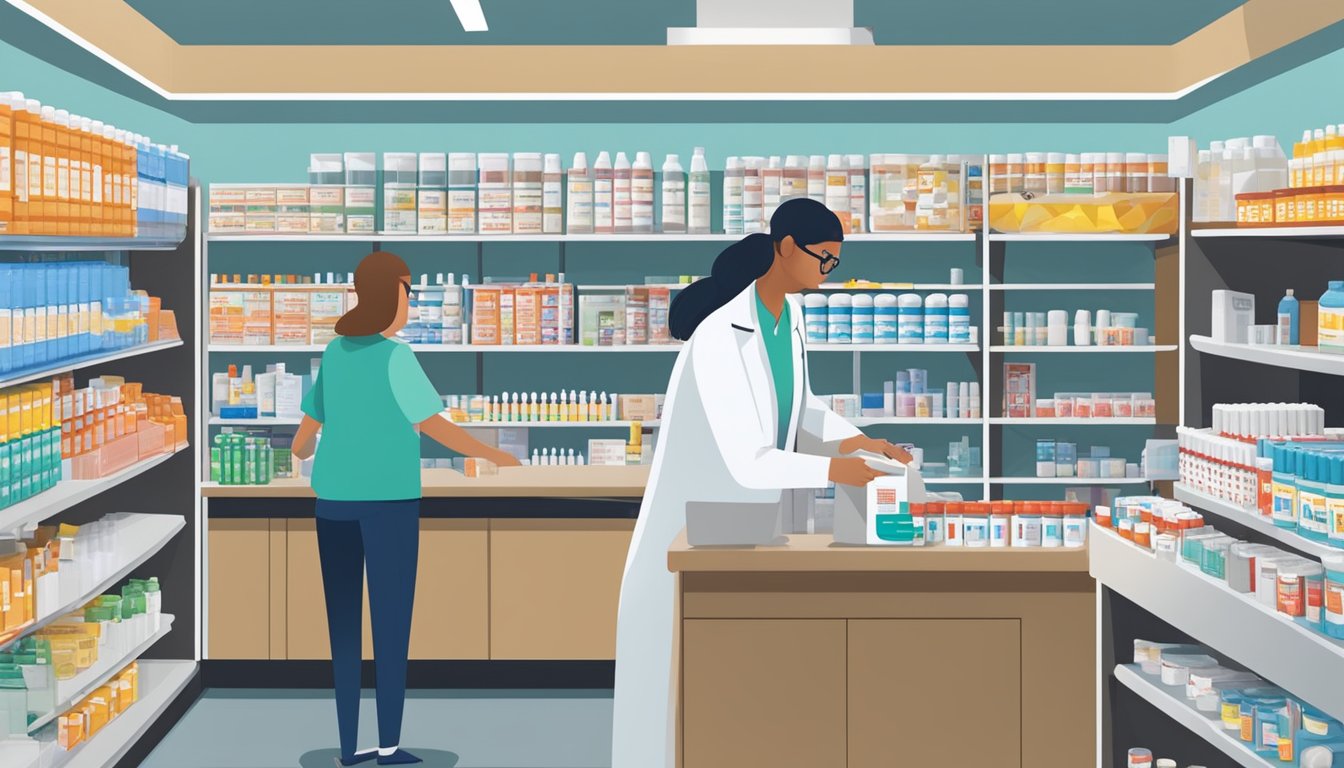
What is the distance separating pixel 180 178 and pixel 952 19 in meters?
3.57

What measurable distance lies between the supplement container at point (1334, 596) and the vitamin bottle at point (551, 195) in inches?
173

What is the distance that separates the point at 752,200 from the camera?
6.92 m

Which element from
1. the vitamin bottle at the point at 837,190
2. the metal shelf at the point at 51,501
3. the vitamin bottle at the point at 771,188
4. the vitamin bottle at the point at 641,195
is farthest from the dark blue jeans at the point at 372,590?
the vitamin bottle at the point at 837,190

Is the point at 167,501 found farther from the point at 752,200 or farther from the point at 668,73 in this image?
the point at 668,73

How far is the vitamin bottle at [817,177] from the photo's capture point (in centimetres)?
693

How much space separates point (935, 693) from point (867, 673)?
0.19 meters

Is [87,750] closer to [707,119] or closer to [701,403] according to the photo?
[701,403]

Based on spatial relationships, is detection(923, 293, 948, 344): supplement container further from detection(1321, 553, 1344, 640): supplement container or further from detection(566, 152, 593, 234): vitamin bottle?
detection(1321, 553, 1344, 640): supplement container

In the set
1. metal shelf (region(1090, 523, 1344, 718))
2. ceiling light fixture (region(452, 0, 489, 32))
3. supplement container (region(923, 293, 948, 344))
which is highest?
ceiling light fixture (region(452, 0, 489, 32))

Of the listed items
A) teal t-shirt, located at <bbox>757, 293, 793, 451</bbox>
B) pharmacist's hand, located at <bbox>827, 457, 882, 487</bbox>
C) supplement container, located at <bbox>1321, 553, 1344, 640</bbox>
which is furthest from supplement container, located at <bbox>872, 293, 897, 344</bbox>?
supplement container, located at <bbox>1321, 553, 1344, 640</bbox>

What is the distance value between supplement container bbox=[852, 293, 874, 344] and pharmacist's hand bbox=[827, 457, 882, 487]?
3.14m

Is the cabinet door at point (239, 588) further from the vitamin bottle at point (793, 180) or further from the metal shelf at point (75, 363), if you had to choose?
the vitamin bottle at point (793, 180)

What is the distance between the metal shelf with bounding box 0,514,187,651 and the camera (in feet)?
15.6

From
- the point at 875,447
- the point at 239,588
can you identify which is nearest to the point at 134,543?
the point at 239,588
